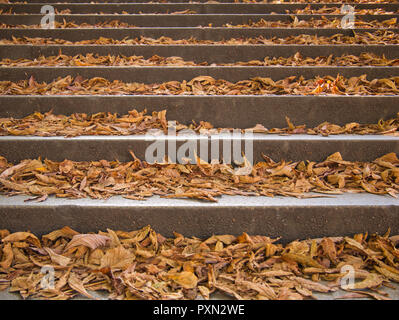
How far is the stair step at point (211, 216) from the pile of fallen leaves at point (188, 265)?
0.15 ft

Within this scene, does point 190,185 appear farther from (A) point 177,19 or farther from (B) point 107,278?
(A) point 177,19

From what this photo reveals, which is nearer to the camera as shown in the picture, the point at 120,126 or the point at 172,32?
the point at 120,126

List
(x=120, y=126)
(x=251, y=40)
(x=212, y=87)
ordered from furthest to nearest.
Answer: (x=251, y=40) → (x=212, y=87) → (x=120, y=126)

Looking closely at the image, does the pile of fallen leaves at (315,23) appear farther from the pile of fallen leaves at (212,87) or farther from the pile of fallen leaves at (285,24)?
the pile of fallen leaves at (212,87)

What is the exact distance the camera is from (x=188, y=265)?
1.29m

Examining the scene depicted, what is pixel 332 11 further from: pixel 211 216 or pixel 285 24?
pixel 211 216

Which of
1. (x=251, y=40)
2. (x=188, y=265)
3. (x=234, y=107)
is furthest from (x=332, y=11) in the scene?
(x=188, y=265)

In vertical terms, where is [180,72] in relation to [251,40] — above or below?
below

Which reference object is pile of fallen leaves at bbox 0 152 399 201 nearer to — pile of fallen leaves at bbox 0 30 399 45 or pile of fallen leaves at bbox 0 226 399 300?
pile of fallen leaves at bbox 0 226 399 300

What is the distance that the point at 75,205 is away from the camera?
4.77 ft

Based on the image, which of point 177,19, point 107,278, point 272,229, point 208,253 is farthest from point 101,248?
point 177,19

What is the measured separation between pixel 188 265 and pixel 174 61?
5.90 feet

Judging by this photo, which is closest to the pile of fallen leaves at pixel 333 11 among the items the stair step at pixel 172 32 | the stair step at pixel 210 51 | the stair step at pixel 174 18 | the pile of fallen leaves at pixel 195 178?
the stair step at pixel 174 18
